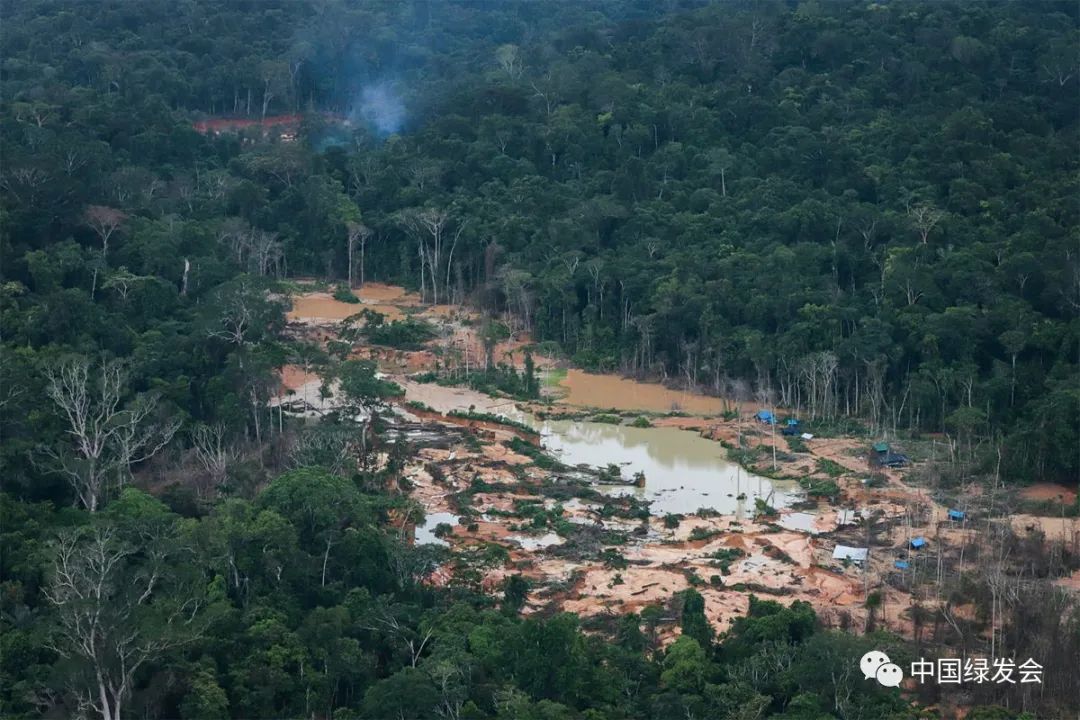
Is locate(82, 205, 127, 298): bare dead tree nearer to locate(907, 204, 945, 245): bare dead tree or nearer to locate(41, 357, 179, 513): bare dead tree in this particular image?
locate(41, 357, 179, 513): bare dead tree

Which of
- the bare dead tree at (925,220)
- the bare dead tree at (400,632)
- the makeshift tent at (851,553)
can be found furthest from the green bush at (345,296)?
the bare dead tree at (400,632)

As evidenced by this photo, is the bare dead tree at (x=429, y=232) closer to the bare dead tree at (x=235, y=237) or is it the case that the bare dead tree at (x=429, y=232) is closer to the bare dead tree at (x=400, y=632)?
the bare dead tree at (x=235, y=237)

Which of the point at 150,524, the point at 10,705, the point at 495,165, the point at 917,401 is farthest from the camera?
the point at 495,165

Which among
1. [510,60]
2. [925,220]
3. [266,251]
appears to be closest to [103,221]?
[266,251]

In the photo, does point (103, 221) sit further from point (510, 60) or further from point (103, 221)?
point (510, 60)

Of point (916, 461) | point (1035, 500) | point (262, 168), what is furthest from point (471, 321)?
point (1035, 500)

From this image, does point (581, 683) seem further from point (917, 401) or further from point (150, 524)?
point (917, 401)

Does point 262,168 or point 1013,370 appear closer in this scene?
point 1013,370
